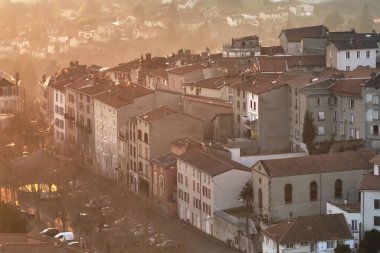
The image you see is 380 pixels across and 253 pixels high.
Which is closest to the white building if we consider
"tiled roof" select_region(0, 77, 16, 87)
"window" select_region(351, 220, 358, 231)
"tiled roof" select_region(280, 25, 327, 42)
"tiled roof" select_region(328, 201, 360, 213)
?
"tiled roof" select_region(328, 201, 360, 213)

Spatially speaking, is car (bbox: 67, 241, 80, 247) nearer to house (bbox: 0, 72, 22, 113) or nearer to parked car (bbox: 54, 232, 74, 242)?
parked car (bbox: 54, 232, 74, 242)

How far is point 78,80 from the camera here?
44969 mm

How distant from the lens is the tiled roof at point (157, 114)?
35.2 metres

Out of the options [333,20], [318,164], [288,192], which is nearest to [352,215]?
[288,192]

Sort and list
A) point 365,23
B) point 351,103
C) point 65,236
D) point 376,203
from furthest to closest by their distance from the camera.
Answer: point 365,23, point 351,103, point 65,236, point 376,203

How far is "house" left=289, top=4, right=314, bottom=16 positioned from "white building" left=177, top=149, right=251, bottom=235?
61.5m

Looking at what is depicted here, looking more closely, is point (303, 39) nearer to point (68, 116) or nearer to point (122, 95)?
point (122, 95)

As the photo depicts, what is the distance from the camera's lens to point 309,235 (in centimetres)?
2659

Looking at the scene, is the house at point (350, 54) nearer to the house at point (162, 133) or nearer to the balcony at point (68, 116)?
the house at point (162, 133)

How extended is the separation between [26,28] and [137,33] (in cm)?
876

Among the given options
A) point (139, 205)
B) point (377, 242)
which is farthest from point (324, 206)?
point (139, 205)

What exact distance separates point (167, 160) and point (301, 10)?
201 ft

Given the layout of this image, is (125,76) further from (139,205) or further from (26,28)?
(26,28)

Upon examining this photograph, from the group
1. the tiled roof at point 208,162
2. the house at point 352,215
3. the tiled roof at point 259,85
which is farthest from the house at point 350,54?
the house at point 352,215
